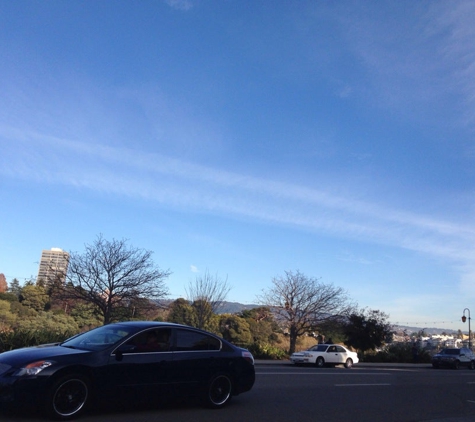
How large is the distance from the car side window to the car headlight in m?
2.33

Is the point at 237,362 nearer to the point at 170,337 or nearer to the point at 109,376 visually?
the point at 170,337

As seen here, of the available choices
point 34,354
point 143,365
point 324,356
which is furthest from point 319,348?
point 34,354

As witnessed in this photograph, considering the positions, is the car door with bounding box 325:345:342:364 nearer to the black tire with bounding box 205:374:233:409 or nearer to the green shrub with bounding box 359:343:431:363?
the green shrub with bounding box 359:343:431:363

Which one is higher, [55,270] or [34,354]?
[55,270]

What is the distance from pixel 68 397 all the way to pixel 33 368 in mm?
694

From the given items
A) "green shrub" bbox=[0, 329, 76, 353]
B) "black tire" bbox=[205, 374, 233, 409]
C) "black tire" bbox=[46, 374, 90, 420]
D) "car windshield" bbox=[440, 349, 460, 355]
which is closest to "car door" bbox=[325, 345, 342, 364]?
"car windshield" bbox=[440, 349, 460, 355]

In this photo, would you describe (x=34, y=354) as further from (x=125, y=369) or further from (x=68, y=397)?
(x=125, y=369)

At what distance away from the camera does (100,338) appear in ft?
26.8

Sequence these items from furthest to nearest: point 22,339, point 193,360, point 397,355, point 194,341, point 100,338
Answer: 1. point 397,355
2. point 22,339
3. point 194,341
4. point 193,360
5. point 100,338

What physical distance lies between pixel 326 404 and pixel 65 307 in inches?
1348

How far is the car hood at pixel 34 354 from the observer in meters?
7.09

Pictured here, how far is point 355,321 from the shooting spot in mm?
41938

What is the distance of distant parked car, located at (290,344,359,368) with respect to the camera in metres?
26.2

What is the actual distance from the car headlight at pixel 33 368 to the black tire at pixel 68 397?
0.95ft
